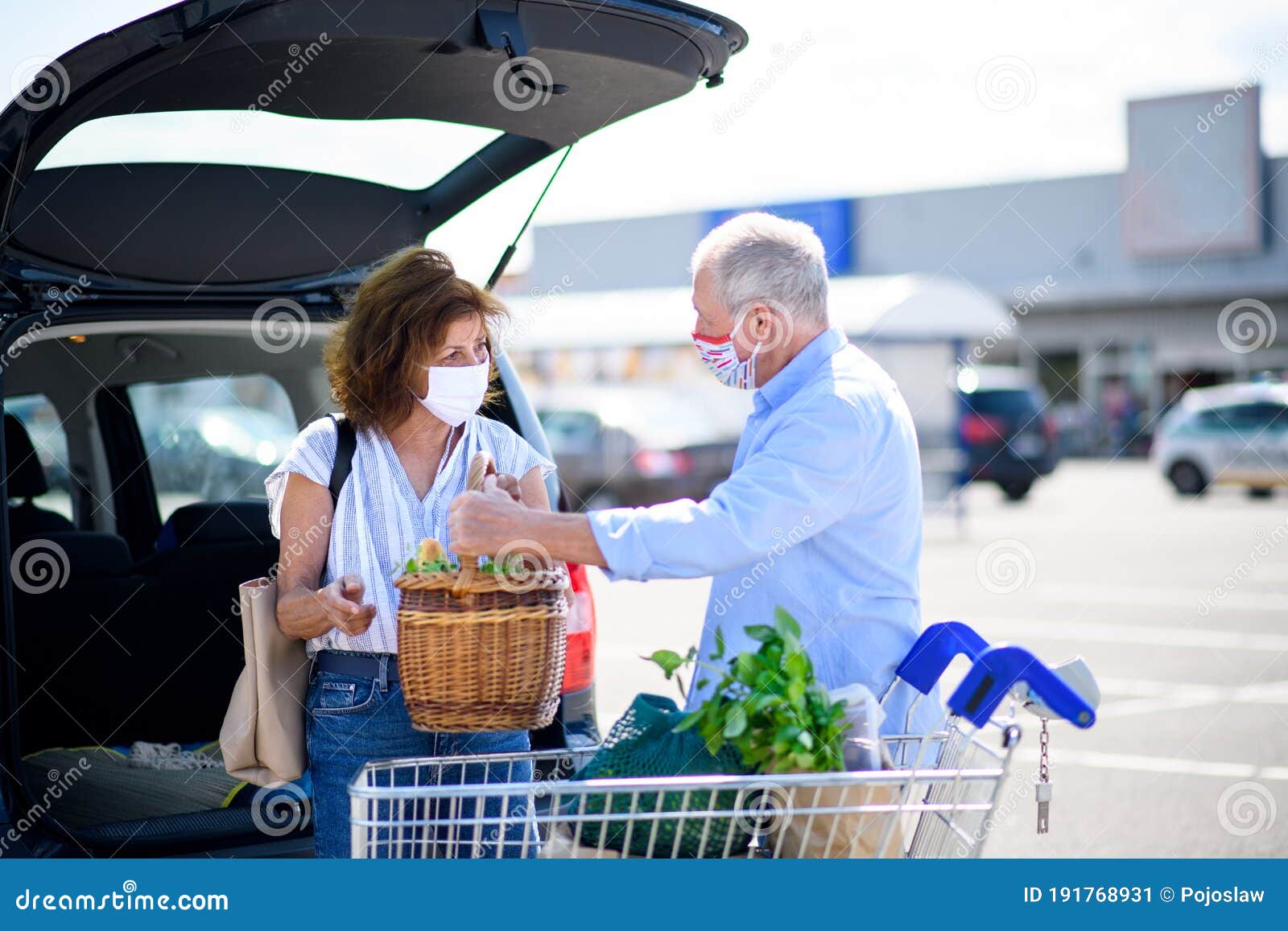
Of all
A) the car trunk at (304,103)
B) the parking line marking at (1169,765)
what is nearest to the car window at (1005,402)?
the parking line marking at (1169,765)

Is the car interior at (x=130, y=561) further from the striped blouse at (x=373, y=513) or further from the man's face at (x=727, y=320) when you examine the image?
the man's face at (x=727, y=320)

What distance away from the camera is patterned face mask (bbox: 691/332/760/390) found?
7.94 feet

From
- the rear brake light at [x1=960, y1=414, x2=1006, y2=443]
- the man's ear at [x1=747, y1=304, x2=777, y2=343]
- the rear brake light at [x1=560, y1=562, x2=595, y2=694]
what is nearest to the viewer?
the man's ear at [x1=747, y1=304, x2=777, y2=343]

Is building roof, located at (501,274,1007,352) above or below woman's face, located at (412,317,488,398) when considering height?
above

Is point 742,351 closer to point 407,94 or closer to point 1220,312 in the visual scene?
point 407,94

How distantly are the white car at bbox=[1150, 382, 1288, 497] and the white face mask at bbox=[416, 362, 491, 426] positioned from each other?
64.9 feet

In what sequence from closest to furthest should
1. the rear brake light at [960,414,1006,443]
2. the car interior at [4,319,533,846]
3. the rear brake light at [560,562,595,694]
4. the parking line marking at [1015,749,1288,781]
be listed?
the rear brake light at [560,562,595,694] → the car interior at [4,319,533,846] → the parking line marking at [1015,749,1288,781] → the rear brake light at [960,414,1006,443]

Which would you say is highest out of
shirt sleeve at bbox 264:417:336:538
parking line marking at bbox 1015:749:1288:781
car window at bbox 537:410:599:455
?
car window at bbox 537:410:599:455

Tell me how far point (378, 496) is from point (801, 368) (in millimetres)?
898

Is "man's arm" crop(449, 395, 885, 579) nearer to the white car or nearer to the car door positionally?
the white car

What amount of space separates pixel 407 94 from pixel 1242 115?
2933 cm

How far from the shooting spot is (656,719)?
2.17 metres

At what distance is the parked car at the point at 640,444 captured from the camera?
17.0 m

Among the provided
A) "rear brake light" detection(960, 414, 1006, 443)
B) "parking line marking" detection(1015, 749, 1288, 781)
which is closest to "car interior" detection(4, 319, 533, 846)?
"parking line marking" detection(1015, 749, 1288, 781)
